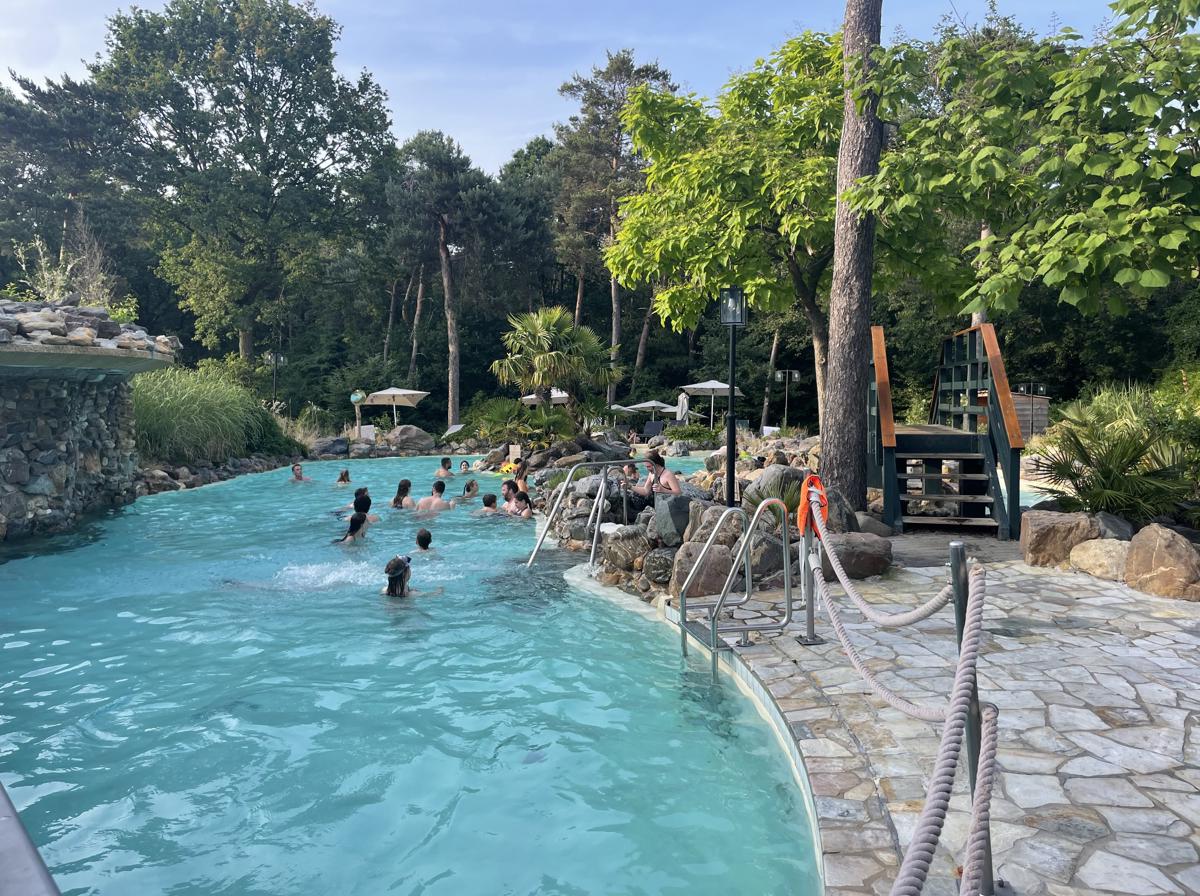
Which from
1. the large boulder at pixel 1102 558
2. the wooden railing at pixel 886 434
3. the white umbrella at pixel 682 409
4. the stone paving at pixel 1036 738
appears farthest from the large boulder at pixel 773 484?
the white umbrella at pixel 682 409

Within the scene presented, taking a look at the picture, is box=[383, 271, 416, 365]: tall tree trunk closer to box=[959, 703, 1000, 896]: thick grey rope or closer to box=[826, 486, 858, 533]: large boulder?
box=[826, 486, 858, 533]: large boulder

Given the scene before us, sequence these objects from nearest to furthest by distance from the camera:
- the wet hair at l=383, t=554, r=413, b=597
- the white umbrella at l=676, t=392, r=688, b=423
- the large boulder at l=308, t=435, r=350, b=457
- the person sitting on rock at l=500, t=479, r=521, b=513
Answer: the wet hair at l=383, t=554, r=413, b=597 < the person sitting on rock at l=500, t=479, r=521, b=513 < the large boulder at l=308, t=435, r=350, b=457 < the white umbrella at l=676, t=392, r=688, b=423

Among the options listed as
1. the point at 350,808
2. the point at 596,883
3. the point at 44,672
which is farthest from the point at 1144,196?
the point at 44,672

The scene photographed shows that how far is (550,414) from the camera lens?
73.2ft

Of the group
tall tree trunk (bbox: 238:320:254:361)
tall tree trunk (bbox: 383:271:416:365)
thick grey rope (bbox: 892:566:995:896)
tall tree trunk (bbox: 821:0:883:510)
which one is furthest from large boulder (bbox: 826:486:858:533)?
tall tree trunk (bbox: 238:320:254:361)

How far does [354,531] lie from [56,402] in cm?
491

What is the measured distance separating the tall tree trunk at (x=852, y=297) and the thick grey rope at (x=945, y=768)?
744 cm

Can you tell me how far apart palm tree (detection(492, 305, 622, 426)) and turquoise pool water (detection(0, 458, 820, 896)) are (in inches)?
524

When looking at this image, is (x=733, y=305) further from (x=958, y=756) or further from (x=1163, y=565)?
(x=958, y=756)

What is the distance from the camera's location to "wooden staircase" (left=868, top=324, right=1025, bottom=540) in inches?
354

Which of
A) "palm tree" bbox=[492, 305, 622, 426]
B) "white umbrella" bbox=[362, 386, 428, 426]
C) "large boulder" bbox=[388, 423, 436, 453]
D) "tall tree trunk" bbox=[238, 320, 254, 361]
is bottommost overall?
"large boulder" bbox=[388, 423, 436, 453]

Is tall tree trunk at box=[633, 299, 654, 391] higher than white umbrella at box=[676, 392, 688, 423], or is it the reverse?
tall tree trunk at box=[633, 299, 654, 391]

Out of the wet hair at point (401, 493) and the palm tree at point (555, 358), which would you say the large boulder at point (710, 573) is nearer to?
the wet hair at point (401, 493)

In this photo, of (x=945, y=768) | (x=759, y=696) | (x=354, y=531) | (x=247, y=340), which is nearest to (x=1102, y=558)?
(x=759, y=696)
